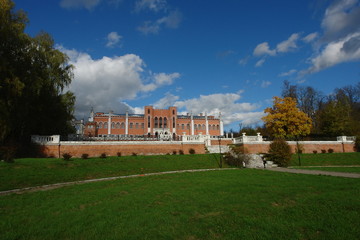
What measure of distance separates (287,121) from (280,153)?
49.0 feet

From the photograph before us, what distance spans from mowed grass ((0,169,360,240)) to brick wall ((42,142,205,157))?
51.0ft

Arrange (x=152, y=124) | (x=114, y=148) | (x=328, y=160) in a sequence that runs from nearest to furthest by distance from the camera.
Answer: (x=114, y=148) → (x=328, y=160) → (x=152, y=124)

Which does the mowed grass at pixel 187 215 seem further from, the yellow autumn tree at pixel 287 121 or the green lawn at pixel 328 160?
the yellow autumn tree at pixel 287 121

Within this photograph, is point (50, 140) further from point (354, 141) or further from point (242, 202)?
point (354, 141)

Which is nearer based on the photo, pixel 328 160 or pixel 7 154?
pixel 7 154

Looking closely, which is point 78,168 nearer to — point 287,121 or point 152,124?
point 287,121

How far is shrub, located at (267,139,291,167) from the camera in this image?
887 inches

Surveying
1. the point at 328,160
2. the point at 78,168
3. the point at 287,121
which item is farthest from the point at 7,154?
the point at 287,121

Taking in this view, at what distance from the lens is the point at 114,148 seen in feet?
83.7

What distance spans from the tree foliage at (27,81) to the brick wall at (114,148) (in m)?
3.46

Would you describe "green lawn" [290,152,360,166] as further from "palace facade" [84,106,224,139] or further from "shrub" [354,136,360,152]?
"palace facade" [84,106,224,139]

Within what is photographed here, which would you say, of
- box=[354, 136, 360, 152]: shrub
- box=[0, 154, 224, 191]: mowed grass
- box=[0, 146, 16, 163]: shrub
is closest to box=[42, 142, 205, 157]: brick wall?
box=[0, 154, 224, 191]: mowed grass

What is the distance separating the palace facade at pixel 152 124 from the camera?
186 ft

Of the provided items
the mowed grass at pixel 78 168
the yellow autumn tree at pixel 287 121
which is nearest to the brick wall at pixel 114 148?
the mowed grass at pixel 78 168
